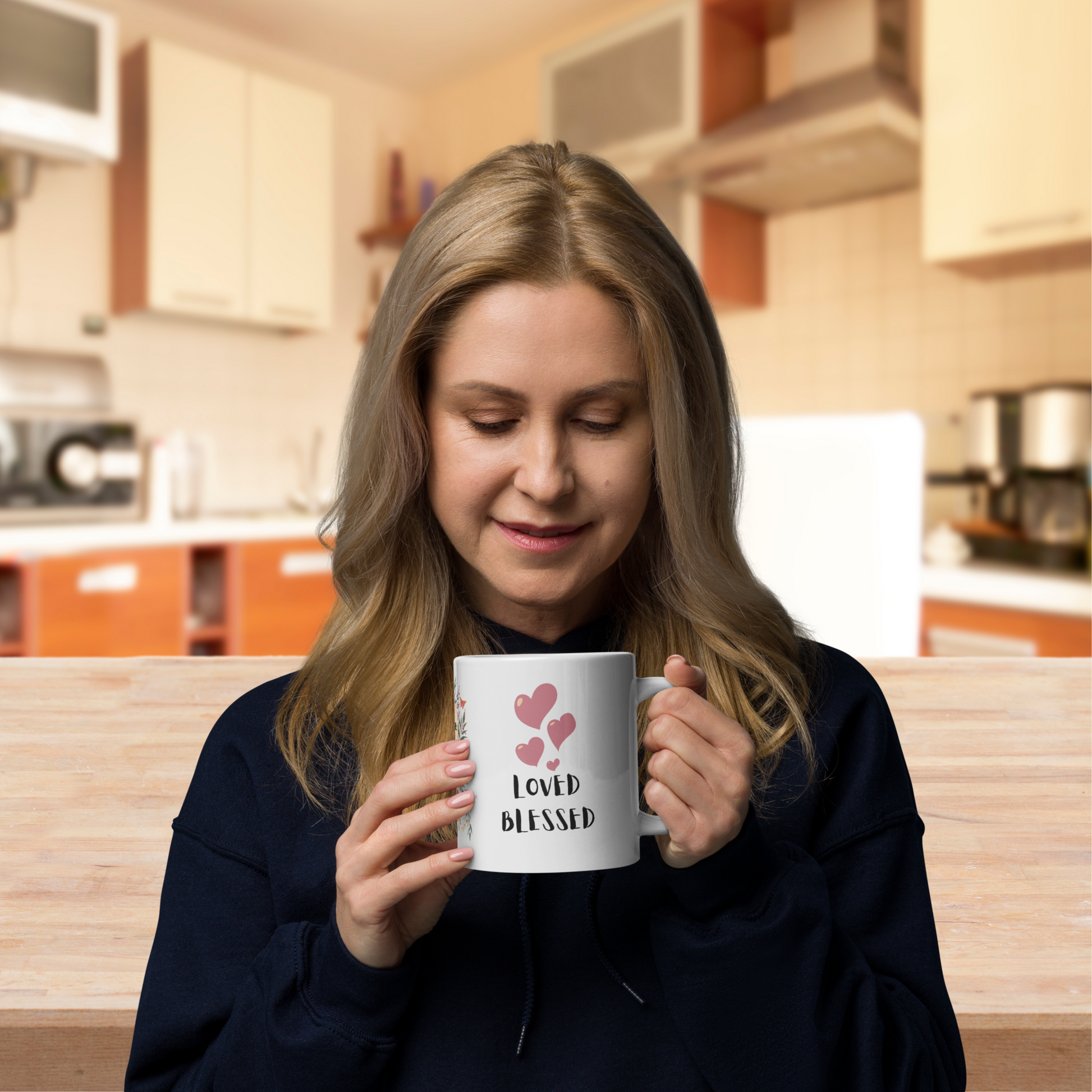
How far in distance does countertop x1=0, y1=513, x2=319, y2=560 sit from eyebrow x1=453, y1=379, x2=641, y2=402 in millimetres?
2400

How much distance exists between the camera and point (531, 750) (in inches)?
18.7

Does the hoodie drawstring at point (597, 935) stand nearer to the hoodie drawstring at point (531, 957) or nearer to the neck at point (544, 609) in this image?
the hoodie drawstring at point (531, 957)

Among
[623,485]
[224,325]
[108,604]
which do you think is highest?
[224,325]

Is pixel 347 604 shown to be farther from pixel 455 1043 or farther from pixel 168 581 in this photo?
pixel 168 581

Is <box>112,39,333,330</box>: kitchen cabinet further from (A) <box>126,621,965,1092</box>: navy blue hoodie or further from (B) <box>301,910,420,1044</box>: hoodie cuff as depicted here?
(B) <box>301,910,420,1044</box>: hoodie cuff

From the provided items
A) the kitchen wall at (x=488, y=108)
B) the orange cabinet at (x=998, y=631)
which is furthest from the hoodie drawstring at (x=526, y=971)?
the kitchen wall at (x=488, y=108)

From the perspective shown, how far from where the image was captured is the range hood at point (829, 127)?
2629mm

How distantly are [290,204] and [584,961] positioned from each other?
3.53 metres

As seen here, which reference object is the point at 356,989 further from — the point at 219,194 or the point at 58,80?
the point at 219,194

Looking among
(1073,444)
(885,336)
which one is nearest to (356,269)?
(885,336)

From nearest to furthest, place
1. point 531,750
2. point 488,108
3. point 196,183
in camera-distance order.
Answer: point 531,750
point 196,183
point 488,108

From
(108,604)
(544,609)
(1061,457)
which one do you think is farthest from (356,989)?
(108,604)

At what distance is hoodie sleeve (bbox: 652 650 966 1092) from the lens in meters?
0.53

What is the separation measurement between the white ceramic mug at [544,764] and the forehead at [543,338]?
21 cm
